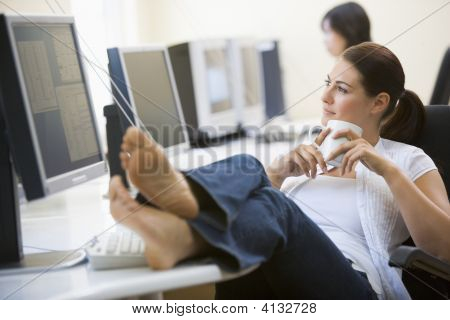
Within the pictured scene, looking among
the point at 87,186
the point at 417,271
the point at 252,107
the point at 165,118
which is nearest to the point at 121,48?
the point at 165,118

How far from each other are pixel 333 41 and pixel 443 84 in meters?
0.30

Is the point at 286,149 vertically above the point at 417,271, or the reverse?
the point at 286,149

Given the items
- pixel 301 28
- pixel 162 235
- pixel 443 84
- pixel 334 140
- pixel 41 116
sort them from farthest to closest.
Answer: pixel 301 28
pixel 443 84
pixel 334 140
pixel 41 116
pixel 162 235

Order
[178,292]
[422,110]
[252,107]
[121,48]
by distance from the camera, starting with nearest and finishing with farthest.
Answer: [178,292]
[422,110]
[121,48]
[252,107]

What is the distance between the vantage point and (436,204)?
98cm

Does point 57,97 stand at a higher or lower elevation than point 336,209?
higher

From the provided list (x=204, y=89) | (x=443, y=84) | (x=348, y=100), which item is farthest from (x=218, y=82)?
(x=348, y=100)

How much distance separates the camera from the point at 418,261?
2.89 feet

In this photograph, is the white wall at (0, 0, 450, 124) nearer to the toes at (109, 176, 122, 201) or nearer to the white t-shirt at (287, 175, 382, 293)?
the white t-shirt at (287, 175, 382, 293)

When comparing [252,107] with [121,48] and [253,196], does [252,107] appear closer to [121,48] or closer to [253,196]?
[121,48]

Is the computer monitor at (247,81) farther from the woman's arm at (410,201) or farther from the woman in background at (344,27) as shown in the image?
the woman's arm at (410,201)

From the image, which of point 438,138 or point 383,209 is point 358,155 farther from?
point 438,138

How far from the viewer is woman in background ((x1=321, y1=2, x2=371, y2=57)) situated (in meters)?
1.24
